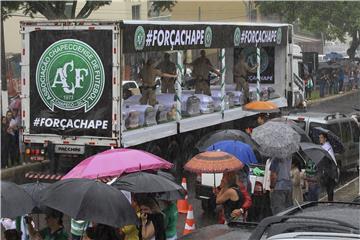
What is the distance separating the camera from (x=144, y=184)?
21.2ft

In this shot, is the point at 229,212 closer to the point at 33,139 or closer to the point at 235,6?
the point at 33,139

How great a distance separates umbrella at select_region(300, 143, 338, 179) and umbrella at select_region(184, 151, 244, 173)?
2.25 metres

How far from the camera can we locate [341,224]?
159 inches

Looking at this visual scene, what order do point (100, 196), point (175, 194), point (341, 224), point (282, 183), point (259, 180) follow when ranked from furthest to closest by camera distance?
point (259, 180) → point (282, 183) → point (175, 194) → point (100, 196) → point (341, 224)

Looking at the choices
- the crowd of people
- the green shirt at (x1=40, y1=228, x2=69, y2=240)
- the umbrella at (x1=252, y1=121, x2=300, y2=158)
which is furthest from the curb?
the green shirt at (x1=40, y1=228, x2=69, y2=240)

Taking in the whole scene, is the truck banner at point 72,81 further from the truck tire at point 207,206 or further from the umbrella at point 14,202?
the umbrella at point 14,202

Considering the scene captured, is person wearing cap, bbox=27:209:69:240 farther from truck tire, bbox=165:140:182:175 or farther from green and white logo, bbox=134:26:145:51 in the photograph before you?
truck tire, bbox=165:140:182:175

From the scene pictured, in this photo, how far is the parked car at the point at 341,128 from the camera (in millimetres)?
13445

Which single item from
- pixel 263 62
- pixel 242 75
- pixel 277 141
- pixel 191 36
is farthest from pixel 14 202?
pixel 263 62

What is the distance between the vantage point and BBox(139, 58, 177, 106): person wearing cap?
47.0 feet

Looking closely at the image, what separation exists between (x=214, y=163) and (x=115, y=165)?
3.89ft

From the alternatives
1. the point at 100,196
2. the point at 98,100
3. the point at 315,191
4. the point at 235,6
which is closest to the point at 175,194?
the point at 100,196

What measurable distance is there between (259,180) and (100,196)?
163 inches

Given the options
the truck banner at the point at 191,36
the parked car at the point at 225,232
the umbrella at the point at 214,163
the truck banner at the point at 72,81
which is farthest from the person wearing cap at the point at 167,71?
the parked car at the point at 225,232
